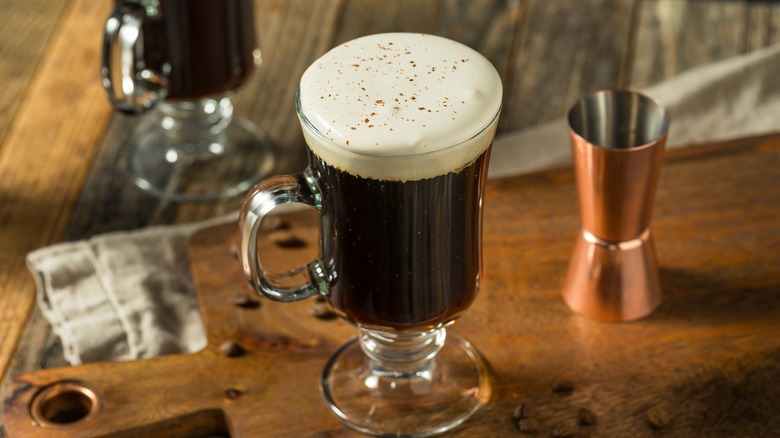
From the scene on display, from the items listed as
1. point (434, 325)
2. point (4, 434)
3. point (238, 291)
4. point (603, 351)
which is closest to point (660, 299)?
point (603, 351)

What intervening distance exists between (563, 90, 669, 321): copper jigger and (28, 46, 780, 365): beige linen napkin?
1.29ft

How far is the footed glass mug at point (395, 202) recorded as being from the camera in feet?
3.56

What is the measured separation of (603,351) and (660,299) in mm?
120

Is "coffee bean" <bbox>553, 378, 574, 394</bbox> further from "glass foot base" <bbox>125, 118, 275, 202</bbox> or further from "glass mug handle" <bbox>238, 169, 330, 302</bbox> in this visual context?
"glass foot base" <bbox>125, 118, 275, 202</bbox>

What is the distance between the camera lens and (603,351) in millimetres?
1373

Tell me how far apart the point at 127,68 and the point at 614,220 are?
73cm

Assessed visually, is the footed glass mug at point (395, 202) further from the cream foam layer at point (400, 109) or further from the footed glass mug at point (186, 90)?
the footed glass mug at point (186, 90)

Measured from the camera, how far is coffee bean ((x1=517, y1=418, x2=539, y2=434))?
1.28m

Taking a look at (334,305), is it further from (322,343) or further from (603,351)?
(603,351)

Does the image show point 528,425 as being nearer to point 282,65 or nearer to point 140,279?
point 140,279

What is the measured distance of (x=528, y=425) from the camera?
128 centimetres

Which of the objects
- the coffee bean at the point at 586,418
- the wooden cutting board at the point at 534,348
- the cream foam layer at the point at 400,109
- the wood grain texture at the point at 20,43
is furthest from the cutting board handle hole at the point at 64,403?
the wood grain texture at the point at 20,43

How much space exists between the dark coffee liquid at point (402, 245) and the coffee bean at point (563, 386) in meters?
0.15

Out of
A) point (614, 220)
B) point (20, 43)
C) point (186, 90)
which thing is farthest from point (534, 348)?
point (20, 43)
